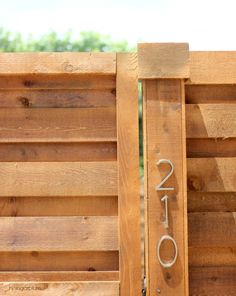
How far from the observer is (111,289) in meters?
2.48

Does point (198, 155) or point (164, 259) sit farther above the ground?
point (198, 155)

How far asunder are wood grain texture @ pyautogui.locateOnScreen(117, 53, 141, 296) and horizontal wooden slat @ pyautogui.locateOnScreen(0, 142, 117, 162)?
3.3 inches

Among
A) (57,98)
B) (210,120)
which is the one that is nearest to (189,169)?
(210,120)

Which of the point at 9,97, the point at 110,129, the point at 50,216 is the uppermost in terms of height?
the point at 9,97

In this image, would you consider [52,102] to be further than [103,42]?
No

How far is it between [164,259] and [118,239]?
0.25m

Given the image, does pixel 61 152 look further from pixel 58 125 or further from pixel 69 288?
pixel 69 288

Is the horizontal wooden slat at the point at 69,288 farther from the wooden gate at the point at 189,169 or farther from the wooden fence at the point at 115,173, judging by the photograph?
the wooden gate at the point at 189,169

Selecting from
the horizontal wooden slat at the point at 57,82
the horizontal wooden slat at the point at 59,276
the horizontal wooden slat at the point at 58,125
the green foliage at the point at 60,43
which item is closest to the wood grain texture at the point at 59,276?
the horizontal wooden slat at the point at 59,276

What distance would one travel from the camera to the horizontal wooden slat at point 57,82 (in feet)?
8.38

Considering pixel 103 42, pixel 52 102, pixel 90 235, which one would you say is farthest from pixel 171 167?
pixel 103 42

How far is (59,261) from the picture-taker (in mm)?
2527

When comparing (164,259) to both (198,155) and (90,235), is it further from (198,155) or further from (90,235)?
(198,155)

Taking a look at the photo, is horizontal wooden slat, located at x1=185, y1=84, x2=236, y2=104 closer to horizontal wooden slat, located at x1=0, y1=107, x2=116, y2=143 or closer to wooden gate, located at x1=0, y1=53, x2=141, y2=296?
wooden gate, located at x1=0, y1=53, x2=141, y2=296
